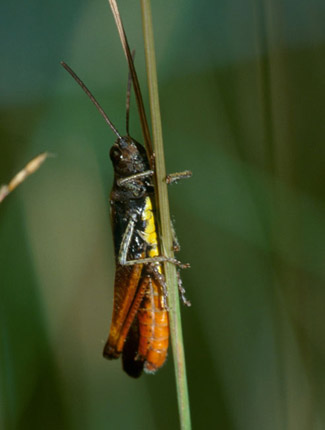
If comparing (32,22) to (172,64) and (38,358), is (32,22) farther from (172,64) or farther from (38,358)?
(38,358)

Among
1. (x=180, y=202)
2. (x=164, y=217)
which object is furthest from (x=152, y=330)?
(x=164, y=217)

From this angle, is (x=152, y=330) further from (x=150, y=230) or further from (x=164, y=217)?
(x=164, y=217)

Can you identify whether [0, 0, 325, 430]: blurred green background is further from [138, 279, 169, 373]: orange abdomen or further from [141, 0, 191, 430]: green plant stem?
[141, 0, 191, 430]: green plant stem

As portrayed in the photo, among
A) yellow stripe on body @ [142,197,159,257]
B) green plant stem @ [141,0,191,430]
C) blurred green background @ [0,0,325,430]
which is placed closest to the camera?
green plant stem @ [141,0,191,430]

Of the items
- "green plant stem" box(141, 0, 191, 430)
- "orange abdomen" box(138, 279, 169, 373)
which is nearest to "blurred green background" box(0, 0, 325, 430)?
"orange abdomen" box(138, 279, 169, 373)

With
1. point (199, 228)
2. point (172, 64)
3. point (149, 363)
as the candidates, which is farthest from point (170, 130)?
point (149, 363)

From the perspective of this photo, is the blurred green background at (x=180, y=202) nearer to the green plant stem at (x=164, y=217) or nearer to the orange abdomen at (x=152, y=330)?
the orange abdomen at (x=152, y=330)
